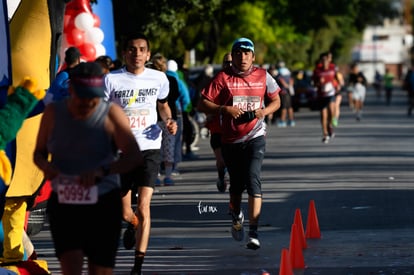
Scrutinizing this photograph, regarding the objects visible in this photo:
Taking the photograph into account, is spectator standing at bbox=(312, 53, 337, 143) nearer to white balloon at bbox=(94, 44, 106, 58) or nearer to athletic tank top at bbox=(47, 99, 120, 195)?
white balloon at bbox=(94, 44, 106, 58)

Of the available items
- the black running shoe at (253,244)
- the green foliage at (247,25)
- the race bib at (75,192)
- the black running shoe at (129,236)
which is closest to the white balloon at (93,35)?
the green foliage at (247,25)

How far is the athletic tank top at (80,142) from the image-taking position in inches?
303

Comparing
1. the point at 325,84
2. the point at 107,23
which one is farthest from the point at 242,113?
the point at 325,84

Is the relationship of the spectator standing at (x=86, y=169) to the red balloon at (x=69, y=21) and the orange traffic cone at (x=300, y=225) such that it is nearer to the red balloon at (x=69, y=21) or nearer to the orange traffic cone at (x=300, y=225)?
the orange traffic cone at (x=300, y=225)

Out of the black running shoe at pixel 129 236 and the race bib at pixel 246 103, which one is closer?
the black running shoe at pixel 129 236

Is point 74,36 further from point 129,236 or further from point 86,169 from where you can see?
point 86,169

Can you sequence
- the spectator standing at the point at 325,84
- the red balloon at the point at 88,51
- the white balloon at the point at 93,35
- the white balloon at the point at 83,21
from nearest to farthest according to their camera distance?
the red balloon at the point at 88,51
the white balloon at the point at 83,21
the white balloon at the point at 93,35
the spectator standing at the point at 325,84

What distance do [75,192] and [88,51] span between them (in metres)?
11.7

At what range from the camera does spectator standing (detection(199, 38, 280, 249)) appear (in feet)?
40.5

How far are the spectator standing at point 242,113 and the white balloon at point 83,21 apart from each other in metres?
6.96

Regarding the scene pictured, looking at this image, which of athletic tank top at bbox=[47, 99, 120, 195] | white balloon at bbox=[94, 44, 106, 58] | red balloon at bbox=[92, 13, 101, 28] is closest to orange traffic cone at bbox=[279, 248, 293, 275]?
athletic tank top at bbox=[47, 99, 120, 195]

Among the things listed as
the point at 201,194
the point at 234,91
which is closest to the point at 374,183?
the point at 201,194

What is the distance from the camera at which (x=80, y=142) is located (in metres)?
7.71

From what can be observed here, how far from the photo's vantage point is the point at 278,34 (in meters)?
66.2
